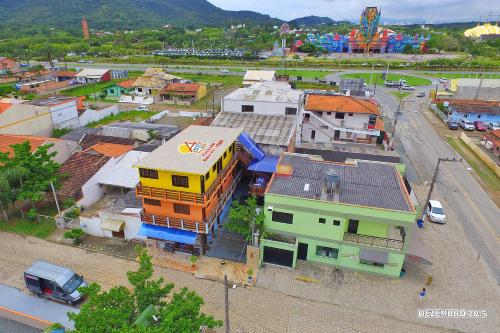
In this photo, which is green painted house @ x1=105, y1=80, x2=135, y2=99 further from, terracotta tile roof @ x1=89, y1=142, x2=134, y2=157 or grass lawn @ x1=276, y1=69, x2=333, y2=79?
grass lawn @ x1=276, y1=69, x2=333, y2=79

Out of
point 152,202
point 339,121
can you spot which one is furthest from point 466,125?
point 152,202

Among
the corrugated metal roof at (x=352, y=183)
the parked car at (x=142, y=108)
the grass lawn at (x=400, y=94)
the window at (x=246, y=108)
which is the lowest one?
the parked car at (x=142, y=108)

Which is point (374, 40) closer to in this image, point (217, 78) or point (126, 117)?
point (217, 78)

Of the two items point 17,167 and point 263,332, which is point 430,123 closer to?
point 263,332

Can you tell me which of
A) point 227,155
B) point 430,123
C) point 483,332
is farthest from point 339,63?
point 483,332

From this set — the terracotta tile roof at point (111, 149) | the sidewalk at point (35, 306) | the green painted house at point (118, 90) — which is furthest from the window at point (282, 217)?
the green painted house at point (118, 90)

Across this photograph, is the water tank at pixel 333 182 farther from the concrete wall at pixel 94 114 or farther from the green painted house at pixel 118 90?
the green painted house at pixel 118 90
